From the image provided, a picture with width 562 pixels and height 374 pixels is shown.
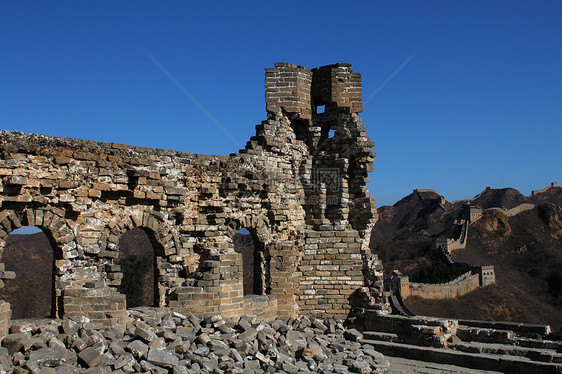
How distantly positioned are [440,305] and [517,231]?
27721 mm

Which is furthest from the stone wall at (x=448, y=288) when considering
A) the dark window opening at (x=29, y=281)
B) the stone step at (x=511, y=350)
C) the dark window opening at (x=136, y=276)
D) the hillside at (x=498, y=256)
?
the stone step at (x=511, y=350)

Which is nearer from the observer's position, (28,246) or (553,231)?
(28,246)

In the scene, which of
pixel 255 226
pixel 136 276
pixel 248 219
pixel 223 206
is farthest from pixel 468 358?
pixel 136 276

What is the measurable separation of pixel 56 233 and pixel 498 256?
5249cm

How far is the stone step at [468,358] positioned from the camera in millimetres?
8266

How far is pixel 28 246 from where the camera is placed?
91.1 ft

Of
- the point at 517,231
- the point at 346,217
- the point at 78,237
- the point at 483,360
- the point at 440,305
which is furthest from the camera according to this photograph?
the point at 517,231

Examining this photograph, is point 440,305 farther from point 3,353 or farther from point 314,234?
point 3,353

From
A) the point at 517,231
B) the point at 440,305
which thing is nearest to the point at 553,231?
the point at 517,231

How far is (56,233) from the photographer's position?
26.1ft

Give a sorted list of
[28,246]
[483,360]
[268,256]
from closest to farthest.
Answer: [483,360] < [268,256] < [28,246]

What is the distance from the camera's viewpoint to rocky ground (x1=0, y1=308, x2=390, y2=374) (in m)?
6.31

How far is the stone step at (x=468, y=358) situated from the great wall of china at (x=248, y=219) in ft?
0.07

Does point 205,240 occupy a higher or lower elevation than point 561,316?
higher
